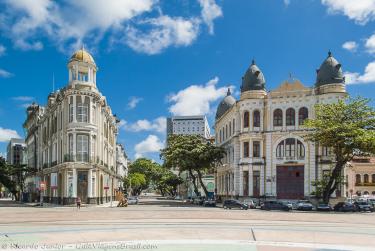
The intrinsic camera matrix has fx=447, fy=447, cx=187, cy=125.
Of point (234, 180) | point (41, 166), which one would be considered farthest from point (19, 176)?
point (234, 180)

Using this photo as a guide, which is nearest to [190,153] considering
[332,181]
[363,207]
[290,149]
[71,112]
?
[290,149]

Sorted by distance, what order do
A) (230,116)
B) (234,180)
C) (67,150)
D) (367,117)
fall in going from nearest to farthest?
(367,117) → (67,150) → (234,180) → (230,116)

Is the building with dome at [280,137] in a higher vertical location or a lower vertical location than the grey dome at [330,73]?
lower

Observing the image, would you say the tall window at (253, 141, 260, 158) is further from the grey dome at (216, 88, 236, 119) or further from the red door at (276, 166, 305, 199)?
the grey dome at (216, 88, 236, 119)

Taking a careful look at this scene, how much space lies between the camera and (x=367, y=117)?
4903cm

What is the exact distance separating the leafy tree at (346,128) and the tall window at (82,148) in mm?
27063

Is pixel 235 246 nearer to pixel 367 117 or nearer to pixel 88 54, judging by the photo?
pixel 367 117

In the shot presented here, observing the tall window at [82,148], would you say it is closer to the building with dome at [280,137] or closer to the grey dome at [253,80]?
the building with dome at [280,137]

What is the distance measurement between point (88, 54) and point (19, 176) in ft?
92.9

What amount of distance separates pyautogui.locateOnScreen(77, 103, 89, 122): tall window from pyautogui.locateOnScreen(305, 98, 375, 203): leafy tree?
2708 centimetres

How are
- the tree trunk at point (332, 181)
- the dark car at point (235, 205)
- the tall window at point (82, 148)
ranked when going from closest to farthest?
the tree trunk at point (332, 181) → the dark car at point (235, 205) → the tall window at point (82, 148)

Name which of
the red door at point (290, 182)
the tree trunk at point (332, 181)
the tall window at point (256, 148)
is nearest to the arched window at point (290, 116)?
the tall window at point (256, 148)

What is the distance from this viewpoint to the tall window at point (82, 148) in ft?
184

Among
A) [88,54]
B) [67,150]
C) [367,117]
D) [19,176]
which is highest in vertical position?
[88,54]
